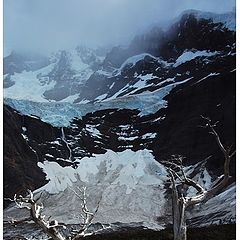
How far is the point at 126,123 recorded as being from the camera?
6.60m

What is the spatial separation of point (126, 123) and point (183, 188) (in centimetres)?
92

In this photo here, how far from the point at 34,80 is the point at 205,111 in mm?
1763

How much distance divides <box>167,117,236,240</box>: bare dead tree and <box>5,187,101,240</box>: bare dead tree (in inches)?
29.9

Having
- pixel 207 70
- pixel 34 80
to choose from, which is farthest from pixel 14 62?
pixel 207 70

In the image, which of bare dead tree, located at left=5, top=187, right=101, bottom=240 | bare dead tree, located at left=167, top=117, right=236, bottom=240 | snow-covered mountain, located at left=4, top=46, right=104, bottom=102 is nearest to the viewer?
bare dead tree, located at left=5, top=187, right=101, bottom=240

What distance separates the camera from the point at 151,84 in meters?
6.60

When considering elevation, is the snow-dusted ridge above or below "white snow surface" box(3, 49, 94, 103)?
above

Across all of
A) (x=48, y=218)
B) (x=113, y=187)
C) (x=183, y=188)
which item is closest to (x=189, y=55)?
(x=183, y=188)

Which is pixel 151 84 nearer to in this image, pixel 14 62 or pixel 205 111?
pixel 205 111

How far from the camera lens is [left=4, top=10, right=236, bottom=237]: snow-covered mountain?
628cm

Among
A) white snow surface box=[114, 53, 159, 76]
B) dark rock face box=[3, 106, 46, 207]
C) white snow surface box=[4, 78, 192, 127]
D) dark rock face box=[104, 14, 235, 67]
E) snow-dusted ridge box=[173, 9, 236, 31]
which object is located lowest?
dark rock face box=[3, 106, 46, 207]

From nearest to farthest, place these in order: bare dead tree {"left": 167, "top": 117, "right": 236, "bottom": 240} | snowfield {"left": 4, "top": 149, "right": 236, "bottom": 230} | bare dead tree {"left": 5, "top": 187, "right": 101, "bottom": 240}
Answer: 1. bare dead tree {"left": 5, "top": 187, "right": 101, "bottom": 240}
2. bare dead tree {"left": 167, "top": 117, "right": 236, "bottom": 240}
3. snowfield {"left": 4, "top": 149, "right": 236, "bottom": 230}

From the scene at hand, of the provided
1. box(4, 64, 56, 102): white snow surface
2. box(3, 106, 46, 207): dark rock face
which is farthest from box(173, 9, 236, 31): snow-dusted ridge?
box(3, 106, 46, 207): dark rock face

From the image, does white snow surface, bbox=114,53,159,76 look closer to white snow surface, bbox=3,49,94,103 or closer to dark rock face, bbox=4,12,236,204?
dark rock face, bbox=4,12,236,204
